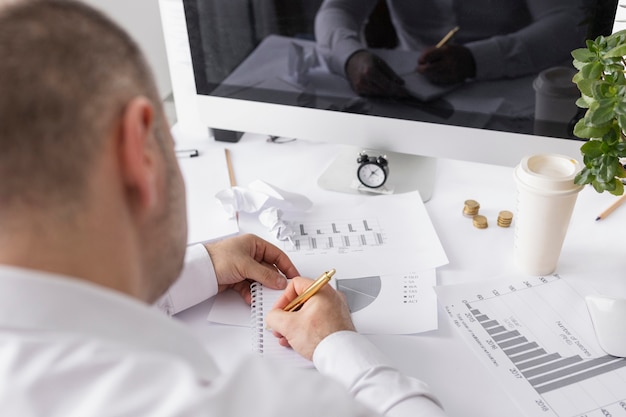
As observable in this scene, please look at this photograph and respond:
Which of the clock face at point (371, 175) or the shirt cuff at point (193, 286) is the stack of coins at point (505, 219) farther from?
the shirt cuff at point (193, 286)

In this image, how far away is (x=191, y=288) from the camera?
92cm

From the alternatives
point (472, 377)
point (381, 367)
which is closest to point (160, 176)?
point (381, 367)

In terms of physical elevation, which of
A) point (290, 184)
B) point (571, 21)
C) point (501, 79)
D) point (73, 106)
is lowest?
point (290, 184)

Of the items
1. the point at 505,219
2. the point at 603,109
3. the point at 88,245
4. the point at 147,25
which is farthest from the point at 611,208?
the point at 147,25

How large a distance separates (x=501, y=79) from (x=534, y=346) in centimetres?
43

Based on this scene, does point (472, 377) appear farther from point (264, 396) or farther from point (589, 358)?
point (264, 396)

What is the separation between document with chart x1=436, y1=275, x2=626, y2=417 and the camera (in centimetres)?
75

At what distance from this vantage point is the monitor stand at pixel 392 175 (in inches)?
46.8

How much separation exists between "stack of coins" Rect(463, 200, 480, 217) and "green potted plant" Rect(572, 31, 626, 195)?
0.27m

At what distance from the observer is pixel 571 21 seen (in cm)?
94

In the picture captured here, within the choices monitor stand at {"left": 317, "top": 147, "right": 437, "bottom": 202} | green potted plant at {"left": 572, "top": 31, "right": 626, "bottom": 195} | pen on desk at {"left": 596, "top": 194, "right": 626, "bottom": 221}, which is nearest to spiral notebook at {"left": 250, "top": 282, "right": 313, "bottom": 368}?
monitor stand at {"left": 317, "top": 147, "right": 437, "bottom": 202}

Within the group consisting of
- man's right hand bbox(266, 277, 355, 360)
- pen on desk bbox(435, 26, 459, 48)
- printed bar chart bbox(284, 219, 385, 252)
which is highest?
pen on desk bbox(435, 26, 459, 48)

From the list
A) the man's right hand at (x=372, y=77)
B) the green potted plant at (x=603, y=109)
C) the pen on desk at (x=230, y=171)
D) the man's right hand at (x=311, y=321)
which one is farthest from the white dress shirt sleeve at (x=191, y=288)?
the green potted plant at (x=603, y=109)

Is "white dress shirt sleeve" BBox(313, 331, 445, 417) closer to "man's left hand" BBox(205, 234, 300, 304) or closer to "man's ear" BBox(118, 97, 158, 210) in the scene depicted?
"man's left hand" BBox(205, 234, 300, 304)
